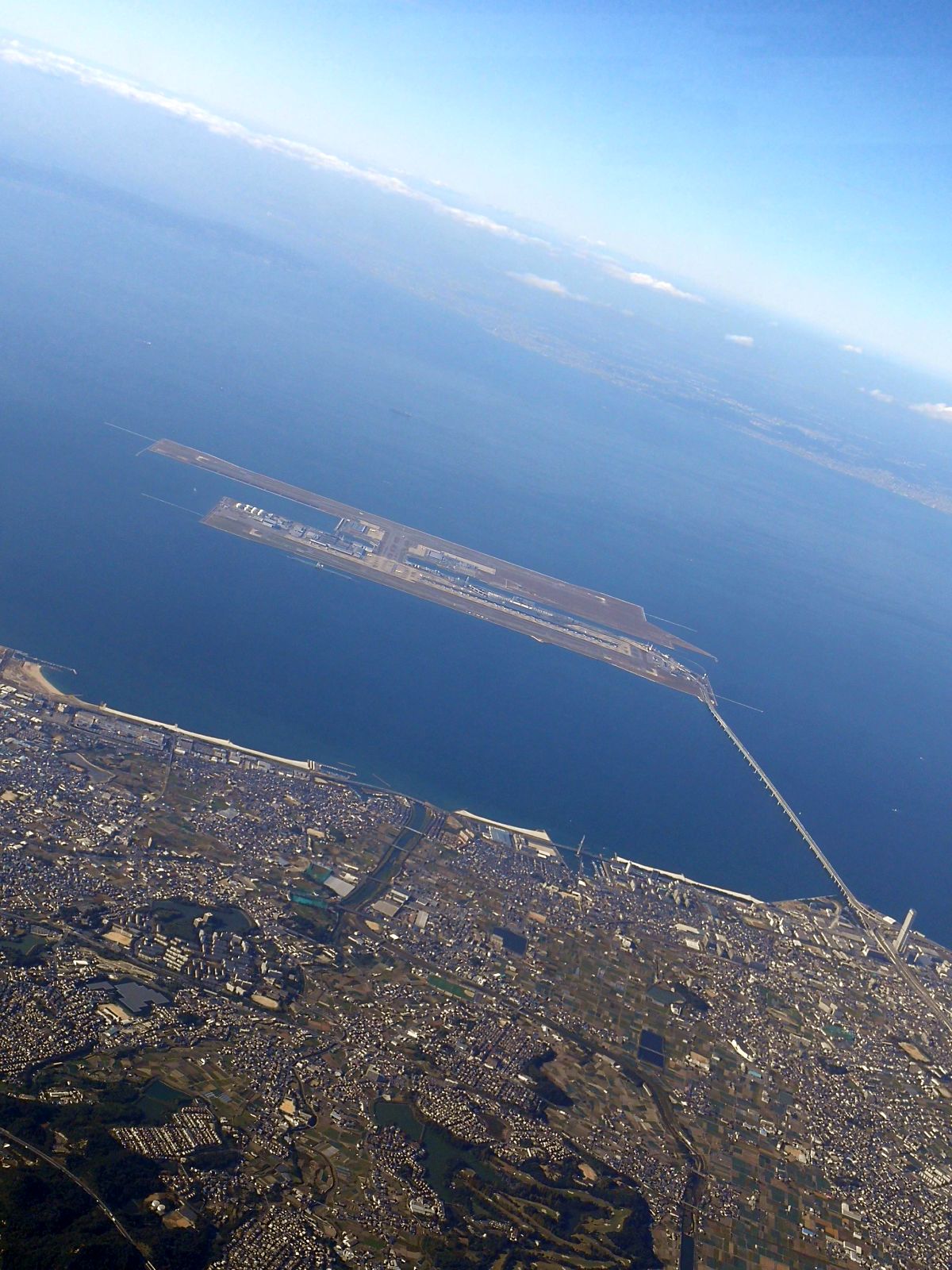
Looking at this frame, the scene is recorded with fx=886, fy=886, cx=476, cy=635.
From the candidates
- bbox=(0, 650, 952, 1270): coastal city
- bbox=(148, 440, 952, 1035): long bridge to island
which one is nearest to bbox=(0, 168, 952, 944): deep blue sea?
bbox=(148, 440, 952, 1035): long bridge to island

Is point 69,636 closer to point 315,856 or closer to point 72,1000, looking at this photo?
point 315,856

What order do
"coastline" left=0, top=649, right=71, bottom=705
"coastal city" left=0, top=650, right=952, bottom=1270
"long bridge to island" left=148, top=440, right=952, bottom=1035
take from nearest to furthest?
"coastal city" left=0, top=650, right=952, bottom=1270 < "coastline" left=0, top=649, right=71, bottom=705 < "long bridge to island" left=148, top=440, right=952, bottom=1035

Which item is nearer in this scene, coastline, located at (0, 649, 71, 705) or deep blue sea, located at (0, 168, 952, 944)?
coastline, located at (0, 649, 71, 705)

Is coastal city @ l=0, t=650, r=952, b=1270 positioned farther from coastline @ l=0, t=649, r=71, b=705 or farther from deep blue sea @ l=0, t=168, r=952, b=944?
deep blue sea @ l=0, t=168, r=952, b=944

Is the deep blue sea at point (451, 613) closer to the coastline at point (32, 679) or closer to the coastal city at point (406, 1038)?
the coastline at point (32, 679)

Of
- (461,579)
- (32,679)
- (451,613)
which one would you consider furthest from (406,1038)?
(461,579)

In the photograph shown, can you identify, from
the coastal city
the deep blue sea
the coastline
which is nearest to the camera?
the coastal city

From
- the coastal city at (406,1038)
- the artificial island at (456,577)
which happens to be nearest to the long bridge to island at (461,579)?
the artificial island at (456,577)

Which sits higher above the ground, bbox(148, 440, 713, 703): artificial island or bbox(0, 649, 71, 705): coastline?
bbox(148, 440, 713, 703): artificial island
